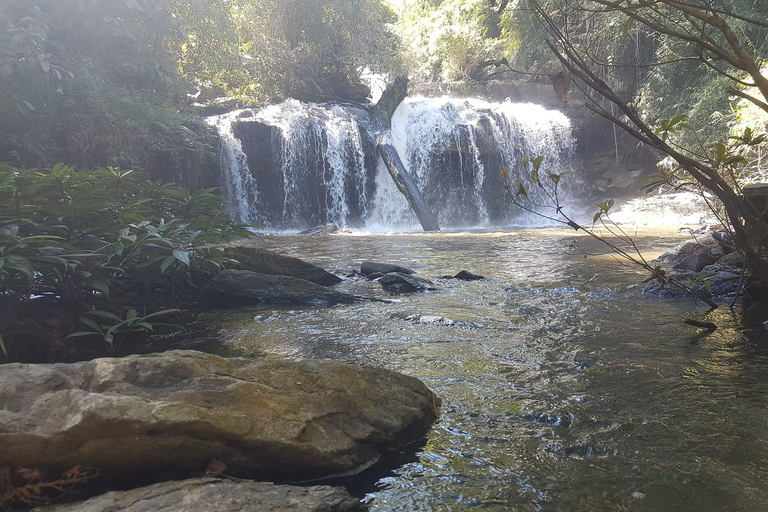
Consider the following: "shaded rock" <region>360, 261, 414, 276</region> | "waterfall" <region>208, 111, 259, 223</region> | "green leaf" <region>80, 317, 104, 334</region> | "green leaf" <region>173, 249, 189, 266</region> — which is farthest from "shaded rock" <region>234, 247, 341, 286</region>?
"waterfall" <region>208, 111, 259, 223</region>

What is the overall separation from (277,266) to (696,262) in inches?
206

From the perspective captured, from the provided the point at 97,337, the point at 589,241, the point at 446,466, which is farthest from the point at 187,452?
the point at 589,241

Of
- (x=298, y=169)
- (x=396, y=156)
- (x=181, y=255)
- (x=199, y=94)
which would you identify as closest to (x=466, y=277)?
(x=181, y=255)

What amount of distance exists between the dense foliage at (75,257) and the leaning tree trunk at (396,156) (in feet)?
38.0

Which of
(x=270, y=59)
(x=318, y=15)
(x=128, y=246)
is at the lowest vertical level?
(x=128, y=246)

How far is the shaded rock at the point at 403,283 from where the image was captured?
654 centimetres

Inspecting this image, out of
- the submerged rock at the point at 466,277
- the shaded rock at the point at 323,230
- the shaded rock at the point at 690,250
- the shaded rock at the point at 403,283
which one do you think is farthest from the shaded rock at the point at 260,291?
the shaded rock at the point at 323,230

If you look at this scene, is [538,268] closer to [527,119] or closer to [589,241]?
[589,241]

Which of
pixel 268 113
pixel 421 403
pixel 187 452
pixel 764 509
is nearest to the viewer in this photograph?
pixel 764 509

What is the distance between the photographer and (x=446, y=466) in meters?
2.25

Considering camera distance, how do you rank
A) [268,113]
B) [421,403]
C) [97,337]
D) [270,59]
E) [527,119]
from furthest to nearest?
[270,59], [527,119], [268,113], [97,337], [421,403]

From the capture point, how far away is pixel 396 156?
1683cm

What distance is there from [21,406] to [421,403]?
1629 mm

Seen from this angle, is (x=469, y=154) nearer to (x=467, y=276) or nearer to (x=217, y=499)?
(x=467, y=276)
